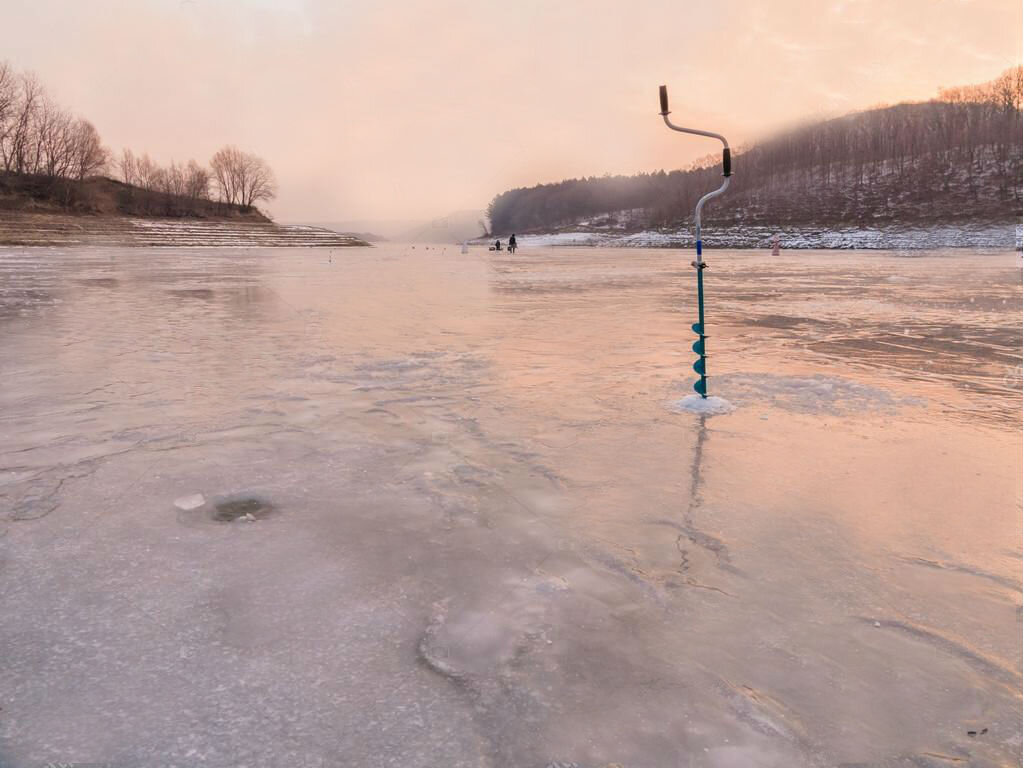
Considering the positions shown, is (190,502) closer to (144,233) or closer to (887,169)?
(144,233)

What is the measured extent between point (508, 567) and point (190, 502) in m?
2.19

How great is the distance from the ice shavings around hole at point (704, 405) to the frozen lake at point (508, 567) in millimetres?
140

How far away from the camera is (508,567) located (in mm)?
3383

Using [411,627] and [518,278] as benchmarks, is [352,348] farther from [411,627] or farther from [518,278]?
[518,278]

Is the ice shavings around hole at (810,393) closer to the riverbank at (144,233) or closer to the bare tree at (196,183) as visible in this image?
the riverbank at (144,233)

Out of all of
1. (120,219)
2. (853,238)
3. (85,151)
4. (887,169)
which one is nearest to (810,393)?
(853,238)

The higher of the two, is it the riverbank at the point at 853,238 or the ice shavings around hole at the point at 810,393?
the riverbank at the point at 853,238

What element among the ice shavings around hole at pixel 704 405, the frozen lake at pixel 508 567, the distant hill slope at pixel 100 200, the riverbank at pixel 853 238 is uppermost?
the distant hill slope at pixel 100 200

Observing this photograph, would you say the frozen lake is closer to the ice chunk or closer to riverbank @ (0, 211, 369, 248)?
the ice chunk

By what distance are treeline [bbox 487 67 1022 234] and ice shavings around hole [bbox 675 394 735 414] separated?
9213cm

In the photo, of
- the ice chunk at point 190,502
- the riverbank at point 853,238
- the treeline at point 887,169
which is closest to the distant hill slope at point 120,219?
the riverbank at point 853,238

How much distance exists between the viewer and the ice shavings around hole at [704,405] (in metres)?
6.35

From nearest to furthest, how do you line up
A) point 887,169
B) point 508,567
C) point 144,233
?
point 508,567, point 144,233, point 887,169

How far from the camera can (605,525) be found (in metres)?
3.90
